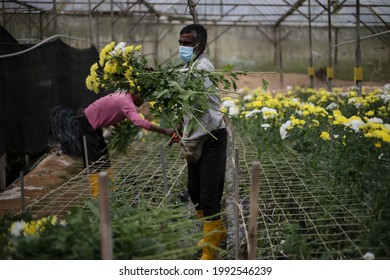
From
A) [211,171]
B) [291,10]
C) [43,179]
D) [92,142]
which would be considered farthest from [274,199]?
[291,10]

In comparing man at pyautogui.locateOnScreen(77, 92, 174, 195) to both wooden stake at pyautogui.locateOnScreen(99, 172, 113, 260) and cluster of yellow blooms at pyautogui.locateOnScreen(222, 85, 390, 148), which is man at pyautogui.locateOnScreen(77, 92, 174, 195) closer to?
cluster of yellow blooms at pyautogui.locateOnScreen(222, 85, 390, 148)

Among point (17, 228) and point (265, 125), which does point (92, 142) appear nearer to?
point (265, 125)

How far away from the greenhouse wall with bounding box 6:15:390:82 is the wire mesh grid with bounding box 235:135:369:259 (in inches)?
62.6

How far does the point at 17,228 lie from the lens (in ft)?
8.15

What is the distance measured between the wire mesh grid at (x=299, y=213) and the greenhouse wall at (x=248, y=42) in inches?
62.6

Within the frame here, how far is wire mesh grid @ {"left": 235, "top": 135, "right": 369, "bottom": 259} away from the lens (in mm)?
2994

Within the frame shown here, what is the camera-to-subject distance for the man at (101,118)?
504 cm

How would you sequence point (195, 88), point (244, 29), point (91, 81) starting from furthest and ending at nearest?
point (244, 29), point (91, 81), point (195, 88)

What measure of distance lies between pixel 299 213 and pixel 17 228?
2.17m

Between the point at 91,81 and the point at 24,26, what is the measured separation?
8.18ft
